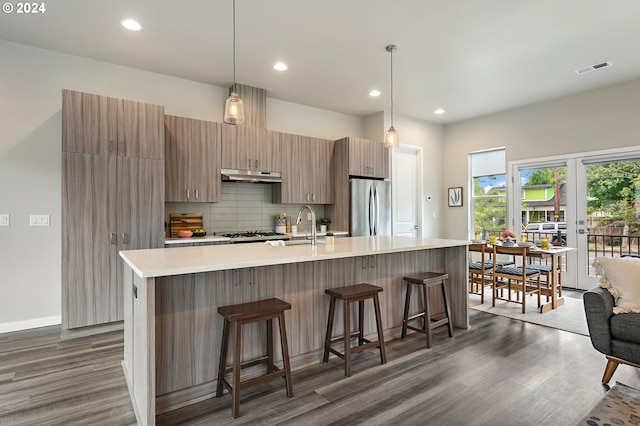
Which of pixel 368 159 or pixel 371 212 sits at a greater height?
pixel 368 159

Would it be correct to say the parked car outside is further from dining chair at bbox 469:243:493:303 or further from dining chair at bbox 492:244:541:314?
dining chair at bbox 469:243:493:303

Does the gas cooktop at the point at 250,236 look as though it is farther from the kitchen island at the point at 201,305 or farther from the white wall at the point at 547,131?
the white wall at the point at 547,131

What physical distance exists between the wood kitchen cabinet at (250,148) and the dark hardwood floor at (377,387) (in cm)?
252

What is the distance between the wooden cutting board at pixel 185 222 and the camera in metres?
4.30

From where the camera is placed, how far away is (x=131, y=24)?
320 centimetres

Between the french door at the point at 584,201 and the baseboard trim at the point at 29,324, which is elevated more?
the french door at the point at 584,201

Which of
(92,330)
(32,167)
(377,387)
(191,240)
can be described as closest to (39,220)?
(32,167)

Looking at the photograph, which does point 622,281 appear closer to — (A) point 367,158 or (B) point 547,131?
(A) point 367,158

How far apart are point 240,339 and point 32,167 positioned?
3293mm

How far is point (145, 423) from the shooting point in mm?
1830

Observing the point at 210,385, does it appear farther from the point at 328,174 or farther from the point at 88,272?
the point at 328,174

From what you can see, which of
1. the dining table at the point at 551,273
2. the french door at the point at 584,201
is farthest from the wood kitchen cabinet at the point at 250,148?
the french door at the point at 584,201

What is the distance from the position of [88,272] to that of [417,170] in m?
5.51

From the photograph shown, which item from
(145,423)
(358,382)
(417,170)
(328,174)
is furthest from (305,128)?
(145,423)
